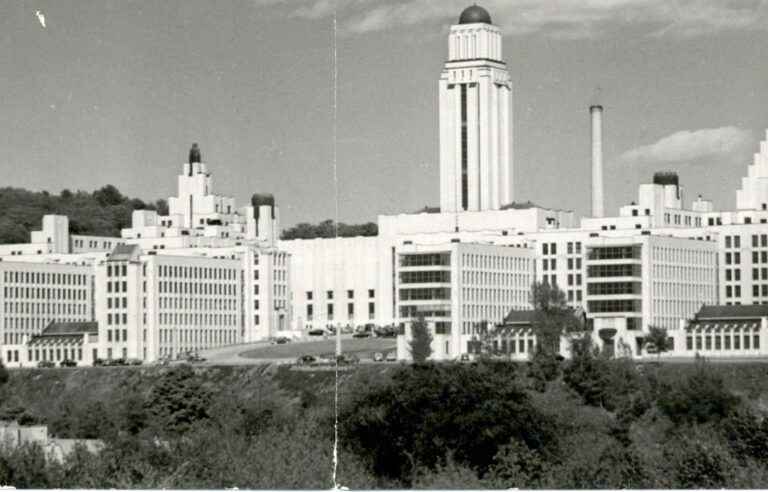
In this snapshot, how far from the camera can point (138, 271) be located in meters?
150

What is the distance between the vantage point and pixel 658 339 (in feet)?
416

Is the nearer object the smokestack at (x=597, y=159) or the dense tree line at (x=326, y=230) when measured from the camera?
the smokestack at (x=597, y=159)

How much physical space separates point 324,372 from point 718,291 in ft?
119

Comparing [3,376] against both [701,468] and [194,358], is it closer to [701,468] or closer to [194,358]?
[194,358]

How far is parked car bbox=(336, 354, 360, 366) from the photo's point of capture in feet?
405

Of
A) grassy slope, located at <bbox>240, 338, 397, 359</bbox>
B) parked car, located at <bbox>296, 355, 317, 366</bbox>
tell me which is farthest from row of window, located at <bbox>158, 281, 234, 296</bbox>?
parked car, located at <bbox>296, 355, 317, 366</bbox>

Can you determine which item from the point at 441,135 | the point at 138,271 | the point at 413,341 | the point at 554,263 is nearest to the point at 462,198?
the point at 441,135

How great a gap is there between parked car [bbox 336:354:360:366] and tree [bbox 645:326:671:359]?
18.4 metres

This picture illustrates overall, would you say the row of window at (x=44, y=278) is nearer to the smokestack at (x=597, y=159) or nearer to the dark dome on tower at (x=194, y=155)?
the dark dome on tower at (x=194, y=155)

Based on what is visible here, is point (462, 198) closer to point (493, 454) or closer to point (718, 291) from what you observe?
point (718, 291)

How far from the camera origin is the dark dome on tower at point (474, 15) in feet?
523

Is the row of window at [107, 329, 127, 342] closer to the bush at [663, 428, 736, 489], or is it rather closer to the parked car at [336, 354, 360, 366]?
the parked car at [336, 354, 360, 366]

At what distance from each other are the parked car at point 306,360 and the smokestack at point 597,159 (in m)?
25.6

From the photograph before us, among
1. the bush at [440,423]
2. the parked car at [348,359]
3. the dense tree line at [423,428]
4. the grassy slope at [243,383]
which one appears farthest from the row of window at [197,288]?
the bush at [440,423]
